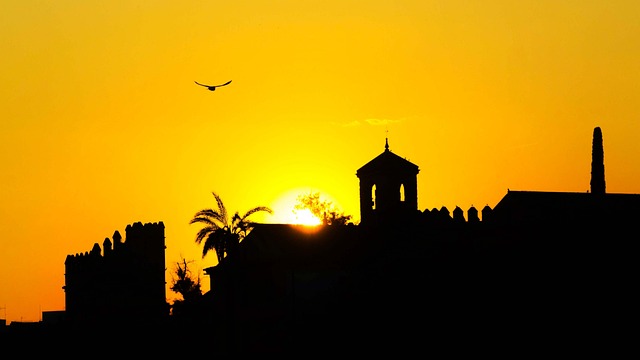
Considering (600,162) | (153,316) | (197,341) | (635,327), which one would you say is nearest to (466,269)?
(635,327)

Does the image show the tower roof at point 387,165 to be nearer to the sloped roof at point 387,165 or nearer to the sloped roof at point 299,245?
the sloped roof at point 387,165

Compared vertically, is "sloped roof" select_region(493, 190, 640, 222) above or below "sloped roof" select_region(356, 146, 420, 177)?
below

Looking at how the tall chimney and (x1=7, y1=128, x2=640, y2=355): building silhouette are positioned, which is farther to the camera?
the tall chimney

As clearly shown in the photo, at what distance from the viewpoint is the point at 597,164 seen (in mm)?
77562

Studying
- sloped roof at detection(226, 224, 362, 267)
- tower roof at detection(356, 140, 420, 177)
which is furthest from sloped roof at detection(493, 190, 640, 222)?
tower roof at detection(356, 140, 420, 177)

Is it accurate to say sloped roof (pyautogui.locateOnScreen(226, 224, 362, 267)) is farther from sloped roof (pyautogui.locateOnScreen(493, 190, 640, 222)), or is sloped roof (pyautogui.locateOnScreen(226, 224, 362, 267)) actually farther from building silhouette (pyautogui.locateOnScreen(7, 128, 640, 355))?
sloped roof (pyautogui.locateOnScreen(493, 190, 640, 222))

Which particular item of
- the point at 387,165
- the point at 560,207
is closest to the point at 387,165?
the point at 387,165

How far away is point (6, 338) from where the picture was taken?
227 ft

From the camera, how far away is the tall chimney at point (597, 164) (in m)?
76.6

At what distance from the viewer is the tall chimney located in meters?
76.6

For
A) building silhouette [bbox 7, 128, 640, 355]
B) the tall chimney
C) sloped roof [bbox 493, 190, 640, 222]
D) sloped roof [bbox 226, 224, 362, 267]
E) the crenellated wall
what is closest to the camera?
building silhouette [bbox 7, 128, 640, 355]

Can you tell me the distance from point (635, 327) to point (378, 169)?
21739 mm

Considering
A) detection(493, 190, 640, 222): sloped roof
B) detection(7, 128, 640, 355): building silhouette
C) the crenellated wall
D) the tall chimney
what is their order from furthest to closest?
1. the tall chimney
2. the crenellated wall
3. detection(493, 190, 640, 222): sloped roof
4. detection(7, 128, 640, 355): building silhouette

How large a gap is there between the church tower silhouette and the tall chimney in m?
10.4
